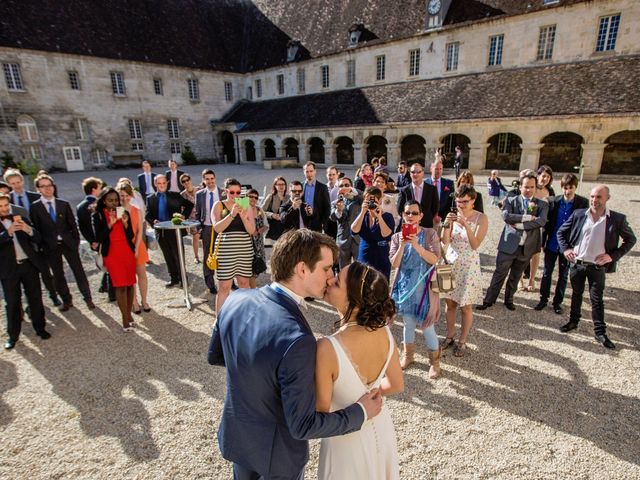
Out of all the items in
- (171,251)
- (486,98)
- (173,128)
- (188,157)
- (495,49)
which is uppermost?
(495,49)

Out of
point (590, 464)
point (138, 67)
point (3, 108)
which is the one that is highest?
point (138, 67)

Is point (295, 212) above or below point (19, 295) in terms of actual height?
above

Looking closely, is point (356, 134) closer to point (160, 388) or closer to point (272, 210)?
point (272, 210)

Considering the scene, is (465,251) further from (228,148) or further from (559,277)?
(228,148)

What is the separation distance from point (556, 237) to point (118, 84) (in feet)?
110

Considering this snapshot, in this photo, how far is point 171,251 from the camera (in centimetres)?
679

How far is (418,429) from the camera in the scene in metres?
3.44

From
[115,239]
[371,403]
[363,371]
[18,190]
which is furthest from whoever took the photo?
[18,190]

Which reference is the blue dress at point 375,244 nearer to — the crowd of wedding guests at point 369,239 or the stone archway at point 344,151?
the crowd of wedding guests at point 369,239

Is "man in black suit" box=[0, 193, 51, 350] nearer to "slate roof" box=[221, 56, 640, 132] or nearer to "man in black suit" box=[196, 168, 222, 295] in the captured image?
"man in black suit" box=[196, 168, 222, 295]

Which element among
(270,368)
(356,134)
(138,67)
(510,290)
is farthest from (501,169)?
(138,67)

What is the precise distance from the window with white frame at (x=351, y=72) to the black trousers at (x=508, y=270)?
2635 centimetres

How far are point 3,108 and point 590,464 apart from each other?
34.1 meters

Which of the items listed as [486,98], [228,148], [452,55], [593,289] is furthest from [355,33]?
[593,289]
